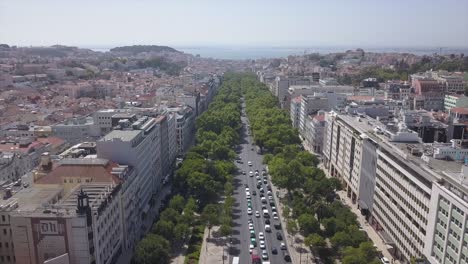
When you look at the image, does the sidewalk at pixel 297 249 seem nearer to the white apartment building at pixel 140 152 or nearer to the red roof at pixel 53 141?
the white apartment building at pixel 140 152

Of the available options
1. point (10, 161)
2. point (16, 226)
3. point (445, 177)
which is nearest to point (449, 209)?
point (445, 177)

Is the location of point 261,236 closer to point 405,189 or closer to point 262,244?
point 262,244

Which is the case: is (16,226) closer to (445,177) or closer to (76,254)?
(76,254)

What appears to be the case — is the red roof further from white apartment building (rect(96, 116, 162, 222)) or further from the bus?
the bus

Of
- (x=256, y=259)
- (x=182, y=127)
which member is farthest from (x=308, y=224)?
(x=182, y=127)

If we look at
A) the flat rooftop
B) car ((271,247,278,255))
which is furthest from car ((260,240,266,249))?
the flat rooftop
